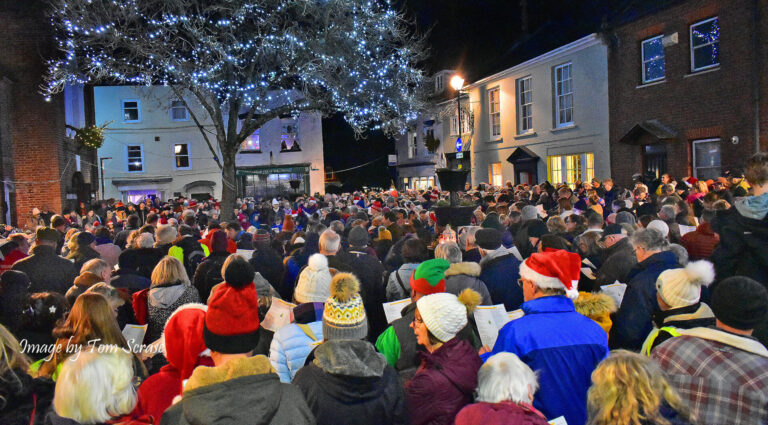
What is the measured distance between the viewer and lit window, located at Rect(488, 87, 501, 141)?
26.2m

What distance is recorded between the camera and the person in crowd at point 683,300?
3480mm

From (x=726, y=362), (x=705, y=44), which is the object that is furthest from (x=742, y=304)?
(x=705, y=44)

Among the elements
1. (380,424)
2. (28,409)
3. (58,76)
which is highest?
(58,76)

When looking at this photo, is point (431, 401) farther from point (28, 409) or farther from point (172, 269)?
point (172, 269)

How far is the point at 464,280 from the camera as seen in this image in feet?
16.1

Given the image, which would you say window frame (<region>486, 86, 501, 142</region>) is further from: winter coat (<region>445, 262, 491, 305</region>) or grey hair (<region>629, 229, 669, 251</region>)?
winter coat (<region>445, 262, 491, 305</region>)

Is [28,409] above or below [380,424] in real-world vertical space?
above

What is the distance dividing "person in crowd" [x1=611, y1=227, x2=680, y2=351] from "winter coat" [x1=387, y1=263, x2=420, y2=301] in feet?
6.70

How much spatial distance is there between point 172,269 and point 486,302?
113 inches

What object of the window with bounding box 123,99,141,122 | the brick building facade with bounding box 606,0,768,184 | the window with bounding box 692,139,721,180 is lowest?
the window with bounding box 692,139,721,180

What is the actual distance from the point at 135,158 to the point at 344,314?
34.8m

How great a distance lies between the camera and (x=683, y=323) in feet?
11.6

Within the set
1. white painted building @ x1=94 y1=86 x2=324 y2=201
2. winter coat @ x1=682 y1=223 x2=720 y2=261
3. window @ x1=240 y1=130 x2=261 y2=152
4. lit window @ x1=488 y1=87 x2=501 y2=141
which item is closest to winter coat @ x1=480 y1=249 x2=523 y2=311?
winter coat @ x1=682 y1=223 x2=720 y2=261

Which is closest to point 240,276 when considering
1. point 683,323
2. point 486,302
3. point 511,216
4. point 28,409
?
point 28,409
